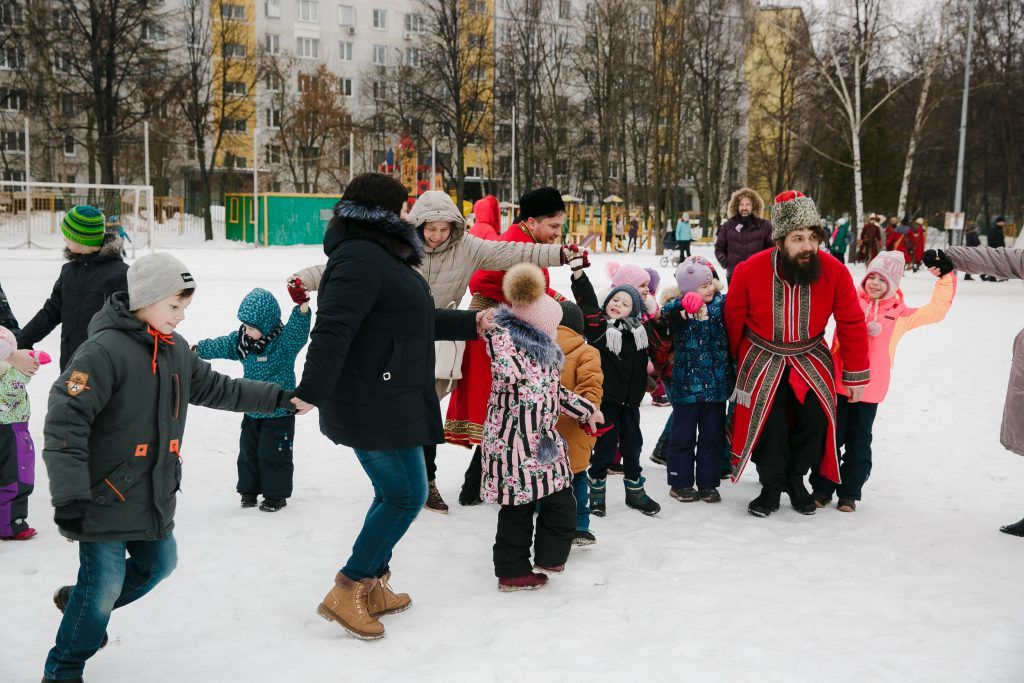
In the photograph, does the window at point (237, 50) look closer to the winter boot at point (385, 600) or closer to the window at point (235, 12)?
the window at point (235, 12)

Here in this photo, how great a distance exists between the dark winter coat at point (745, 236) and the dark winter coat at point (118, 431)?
277 inches

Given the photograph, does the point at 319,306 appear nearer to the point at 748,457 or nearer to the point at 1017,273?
the point at 748,457

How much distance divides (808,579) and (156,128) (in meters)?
43.6

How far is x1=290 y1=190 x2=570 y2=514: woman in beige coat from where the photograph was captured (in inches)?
185

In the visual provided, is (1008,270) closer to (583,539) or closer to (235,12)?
(583,539)

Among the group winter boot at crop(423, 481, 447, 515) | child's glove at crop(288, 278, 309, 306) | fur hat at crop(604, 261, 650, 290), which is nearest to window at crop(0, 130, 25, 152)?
winter boot at crop(423, 481, 447, 515)

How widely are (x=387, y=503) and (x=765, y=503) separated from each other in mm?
2541

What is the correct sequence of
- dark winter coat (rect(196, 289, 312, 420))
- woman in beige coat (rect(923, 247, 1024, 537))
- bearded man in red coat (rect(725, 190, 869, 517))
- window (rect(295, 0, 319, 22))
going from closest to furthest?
woman in beige coat (rect(923, 247, 1024, 537)), dark winter coat (rect(196, 289, 312, 420)), bearded man in red coat (rect(725, 190, 869, 517)), window (rect(295, 0, 319, 22))

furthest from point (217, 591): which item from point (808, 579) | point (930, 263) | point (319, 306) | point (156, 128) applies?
point (156, 128)

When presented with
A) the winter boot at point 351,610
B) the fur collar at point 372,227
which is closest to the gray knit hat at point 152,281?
the fur collar at point 372,227

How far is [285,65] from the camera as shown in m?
52.0

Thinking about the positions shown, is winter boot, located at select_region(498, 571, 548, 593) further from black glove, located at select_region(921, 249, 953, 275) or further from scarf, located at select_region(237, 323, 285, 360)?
black glove, located at select_region(921, 249, 953, 275)

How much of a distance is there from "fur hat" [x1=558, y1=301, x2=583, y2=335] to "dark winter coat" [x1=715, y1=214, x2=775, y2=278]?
5.15 metres

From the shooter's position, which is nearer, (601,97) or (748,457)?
(748,457)
